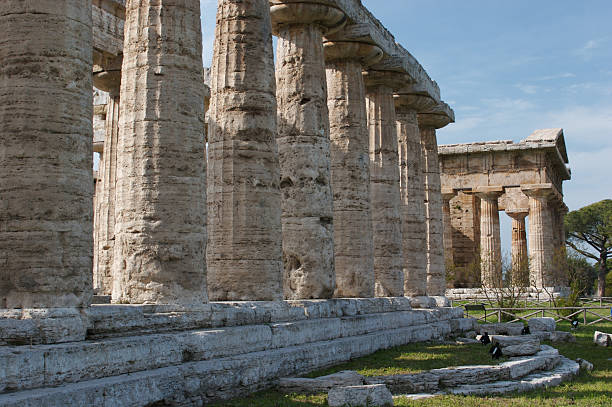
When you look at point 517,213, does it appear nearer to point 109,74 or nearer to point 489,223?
point 489,223

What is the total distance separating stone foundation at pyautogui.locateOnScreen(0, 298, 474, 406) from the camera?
278 inches

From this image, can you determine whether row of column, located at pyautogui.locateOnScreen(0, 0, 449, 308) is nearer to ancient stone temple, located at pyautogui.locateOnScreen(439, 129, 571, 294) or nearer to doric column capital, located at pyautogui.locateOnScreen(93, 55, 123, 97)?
doric column capital, located at pyautogui.locateOnScreen(93, 55, 123, 97)

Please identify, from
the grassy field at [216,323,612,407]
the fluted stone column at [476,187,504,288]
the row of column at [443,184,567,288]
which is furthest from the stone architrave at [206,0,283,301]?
the fluted stone column at [476,187,504,288]

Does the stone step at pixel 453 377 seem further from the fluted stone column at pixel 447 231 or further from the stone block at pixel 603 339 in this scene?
the fluted stone column at pixel 447 231

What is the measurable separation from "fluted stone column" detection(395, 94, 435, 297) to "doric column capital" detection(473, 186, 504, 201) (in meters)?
15.1

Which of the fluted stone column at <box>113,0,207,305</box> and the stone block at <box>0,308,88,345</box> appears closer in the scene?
the stone block at <box>0,308,88,345</box>

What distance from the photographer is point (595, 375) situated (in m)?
12.0

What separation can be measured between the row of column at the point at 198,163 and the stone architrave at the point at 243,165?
0.08 feet

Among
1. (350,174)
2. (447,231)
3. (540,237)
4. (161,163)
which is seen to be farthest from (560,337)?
(540,237)

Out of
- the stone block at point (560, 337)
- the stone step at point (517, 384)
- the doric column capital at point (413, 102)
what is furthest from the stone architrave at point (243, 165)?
the doric column capital at point (413, 102)

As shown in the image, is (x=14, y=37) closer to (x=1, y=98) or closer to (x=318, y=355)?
(x=1, y=98)

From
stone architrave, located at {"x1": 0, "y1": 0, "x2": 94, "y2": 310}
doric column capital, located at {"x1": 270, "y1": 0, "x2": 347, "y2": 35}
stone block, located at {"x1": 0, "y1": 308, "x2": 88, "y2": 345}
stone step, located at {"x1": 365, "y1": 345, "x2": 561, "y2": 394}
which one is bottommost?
stone step, located at {"x1": 365, "y1": 345, "x2": 561, "y2": 394}

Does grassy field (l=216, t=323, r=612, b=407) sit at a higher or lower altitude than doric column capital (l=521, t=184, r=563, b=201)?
lower

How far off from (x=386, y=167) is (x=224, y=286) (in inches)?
314
